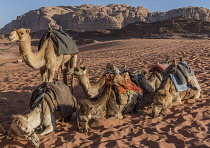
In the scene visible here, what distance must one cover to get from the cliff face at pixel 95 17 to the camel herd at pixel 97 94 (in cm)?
6644

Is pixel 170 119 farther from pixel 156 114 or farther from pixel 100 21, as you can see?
pixel 100 21

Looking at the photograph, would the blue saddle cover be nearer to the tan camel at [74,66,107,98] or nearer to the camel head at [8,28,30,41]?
the tan camel at [74,66,107,98]

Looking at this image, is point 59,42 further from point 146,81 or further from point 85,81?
point 146,81

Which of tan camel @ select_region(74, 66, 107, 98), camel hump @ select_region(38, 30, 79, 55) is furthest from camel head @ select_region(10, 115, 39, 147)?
camel hump @ select_region(38, 30, 79, 55)

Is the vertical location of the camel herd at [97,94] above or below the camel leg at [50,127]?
above

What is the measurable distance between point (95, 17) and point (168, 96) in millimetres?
72167

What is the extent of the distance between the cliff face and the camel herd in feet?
218

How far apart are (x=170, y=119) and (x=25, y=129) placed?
102 inches

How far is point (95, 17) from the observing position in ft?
240

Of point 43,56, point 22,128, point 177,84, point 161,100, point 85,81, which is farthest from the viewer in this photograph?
point 43,56

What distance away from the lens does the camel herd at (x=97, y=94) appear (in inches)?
129

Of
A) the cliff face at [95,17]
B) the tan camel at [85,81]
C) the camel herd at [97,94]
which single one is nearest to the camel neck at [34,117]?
the camel herd at [97,94]

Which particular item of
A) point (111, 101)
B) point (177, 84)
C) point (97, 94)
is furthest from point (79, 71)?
point (177, 84)

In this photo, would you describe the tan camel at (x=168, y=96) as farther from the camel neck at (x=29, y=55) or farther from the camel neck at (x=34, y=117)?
the camel neck at (x=29, y=55)
